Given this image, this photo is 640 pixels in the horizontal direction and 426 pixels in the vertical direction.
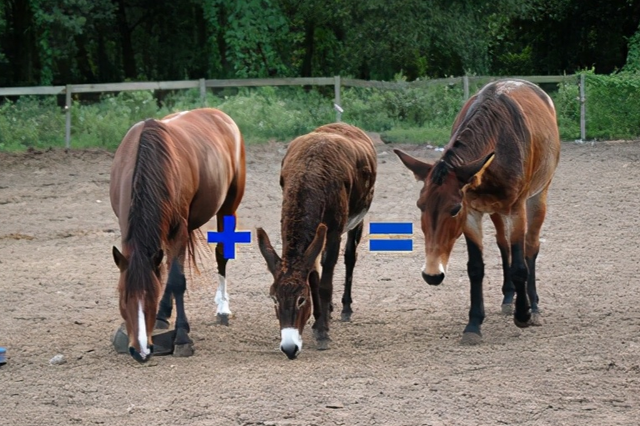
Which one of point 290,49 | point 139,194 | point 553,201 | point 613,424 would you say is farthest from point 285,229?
point 290,49

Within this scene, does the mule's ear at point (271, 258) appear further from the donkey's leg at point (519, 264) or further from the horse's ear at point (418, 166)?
the donkey's leg at point (519, 264)

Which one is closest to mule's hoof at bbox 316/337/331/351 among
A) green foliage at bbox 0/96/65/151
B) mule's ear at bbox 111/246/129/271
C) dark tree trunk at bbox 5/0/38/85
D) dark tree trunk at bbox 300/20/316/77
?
mule's ear at bbox 111/246/129/271

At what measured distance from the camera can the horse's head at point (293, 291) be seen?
6.32 meters

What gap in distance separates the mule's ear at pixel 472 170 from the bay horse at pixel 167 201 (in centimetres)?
198

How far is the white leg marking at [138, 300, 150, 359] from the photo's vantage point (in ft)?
19.0

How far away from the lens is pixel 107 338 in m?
7.38

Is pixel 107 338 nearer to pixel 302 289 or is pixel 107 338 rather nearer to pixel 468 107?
pixel 302 289

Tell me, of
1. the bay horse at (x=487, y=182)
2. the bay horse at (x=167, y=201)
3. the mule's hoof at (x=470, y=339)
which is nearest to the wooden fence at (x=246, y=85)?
the bay horse at (x=167, y=201)

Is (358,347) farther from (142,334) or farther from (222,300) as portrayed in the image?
(142,334)

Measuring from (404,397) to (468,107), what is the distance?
2806mm

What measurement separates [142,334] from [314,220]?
1.51 meters

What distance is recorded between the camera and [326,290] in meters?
7.00

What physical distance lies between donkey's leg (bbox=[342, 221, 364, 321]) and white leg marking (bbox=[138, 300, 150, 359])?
248 centimetres

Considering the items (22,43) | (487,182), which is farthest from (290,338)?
(22,43)
